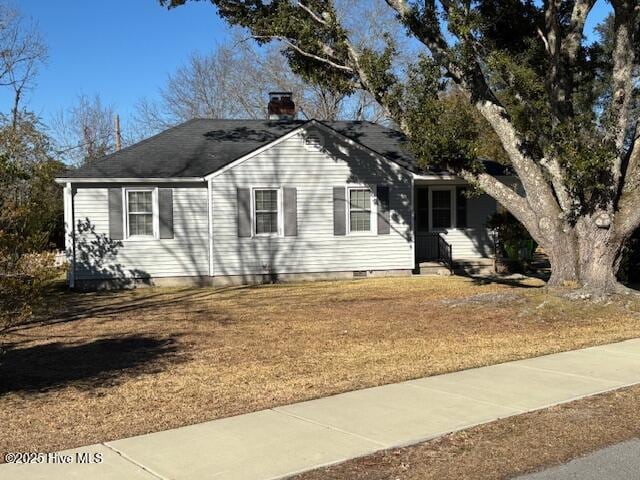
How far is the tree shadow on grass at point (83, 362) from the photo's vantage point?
24.0ft

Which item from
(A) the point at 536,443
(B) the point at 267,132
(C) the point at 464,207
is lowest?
(A) the point at 536,443

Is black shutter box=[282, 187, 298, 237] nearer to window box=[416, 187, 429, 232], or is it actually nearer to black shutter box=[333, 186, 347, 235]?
black shutter box=[333, 186, 347, 235]

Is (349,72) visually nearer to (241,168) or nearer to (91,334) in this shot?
(241,168)

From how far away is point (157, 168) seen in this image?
18.3 m

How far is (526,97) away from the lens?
12.9m

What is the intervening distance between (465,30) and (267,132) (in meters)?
10.2

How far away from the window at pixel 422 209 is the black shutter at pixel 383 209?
77.9 inches

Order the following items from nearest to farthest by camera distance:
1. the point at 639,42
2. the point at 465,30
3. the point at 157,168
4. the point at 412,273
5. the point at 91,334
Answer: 1. the point at 91,334
2. the point at 465,30
3. the point at 639,42
4. the point at 157,168
5. the point at 412,273

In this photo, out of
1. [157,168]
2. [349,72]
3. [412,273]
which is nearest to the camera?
[349,72]

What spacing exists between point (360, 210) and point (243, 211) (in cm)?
342

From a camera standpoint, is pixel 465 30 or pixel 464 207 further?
pixel 464 207

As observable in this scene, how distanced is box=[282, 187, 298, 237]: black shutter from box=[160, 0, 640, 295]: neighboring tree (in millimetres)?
4019

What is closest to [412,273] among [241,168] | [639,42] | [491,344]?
[241,168]

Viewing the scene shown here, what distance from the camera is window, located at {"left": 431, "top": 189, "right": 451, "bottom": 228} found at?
2111 cm
